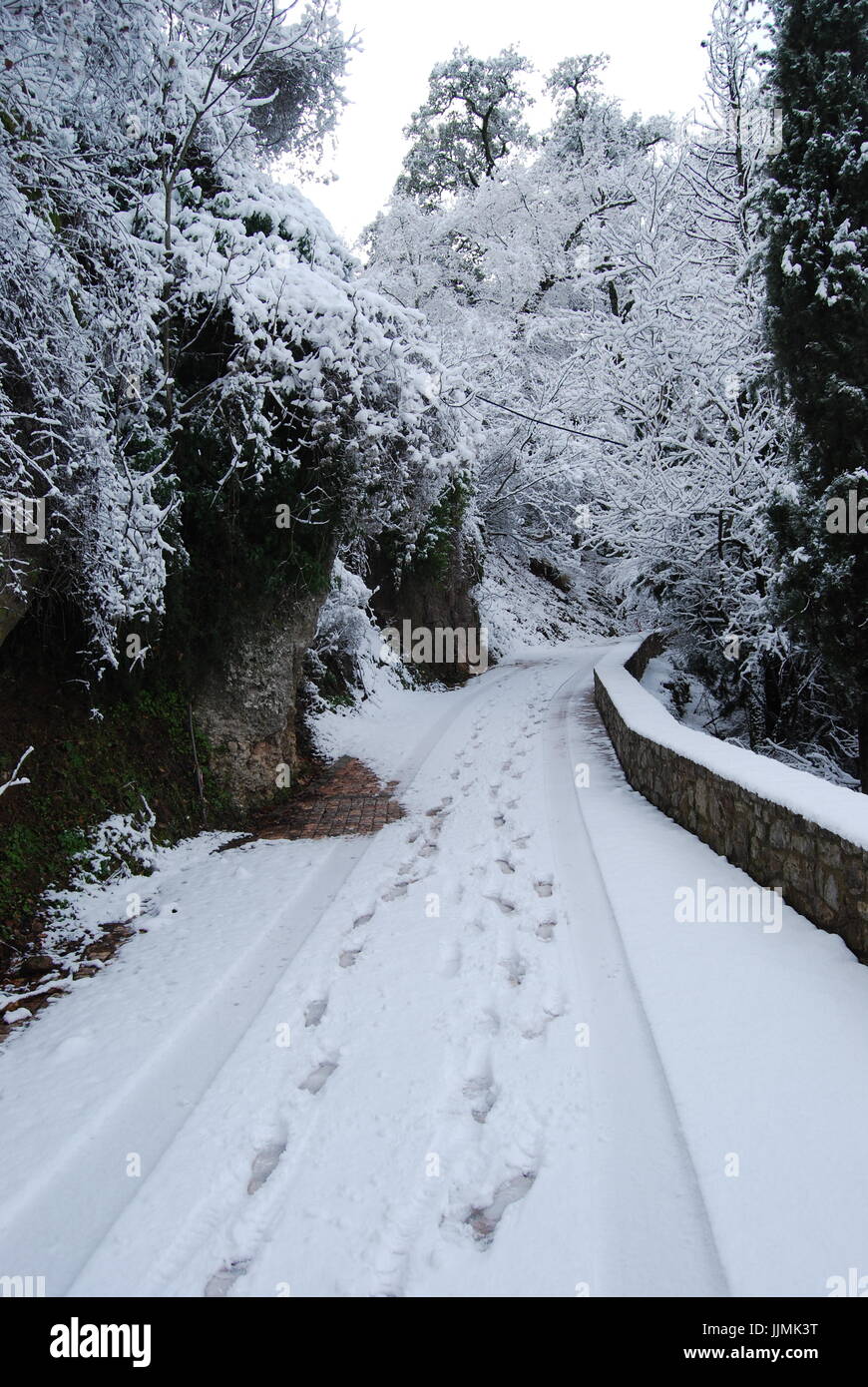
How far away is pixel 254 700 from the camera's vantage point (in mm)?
7445

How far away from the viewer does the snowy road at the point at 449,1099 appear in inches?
91.8

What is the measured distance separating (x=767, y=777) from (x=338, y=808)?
4177mm

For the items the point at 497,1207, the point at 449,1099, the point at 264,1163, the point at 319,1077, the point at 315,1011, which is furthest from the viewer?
the point at 315,1011

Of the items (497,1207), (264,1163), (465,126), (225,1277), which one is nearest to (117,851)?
(264,1163)

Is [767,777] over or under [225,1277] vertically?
over

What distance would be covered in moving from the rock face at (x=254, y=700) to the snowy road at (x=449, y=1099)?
1943 mm

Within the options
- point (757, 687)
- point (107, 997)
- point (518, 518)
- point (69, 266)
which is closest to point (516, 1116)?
point (107, 997)

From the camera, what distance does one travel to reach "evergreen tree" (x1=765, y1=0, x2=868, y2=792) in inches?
282
